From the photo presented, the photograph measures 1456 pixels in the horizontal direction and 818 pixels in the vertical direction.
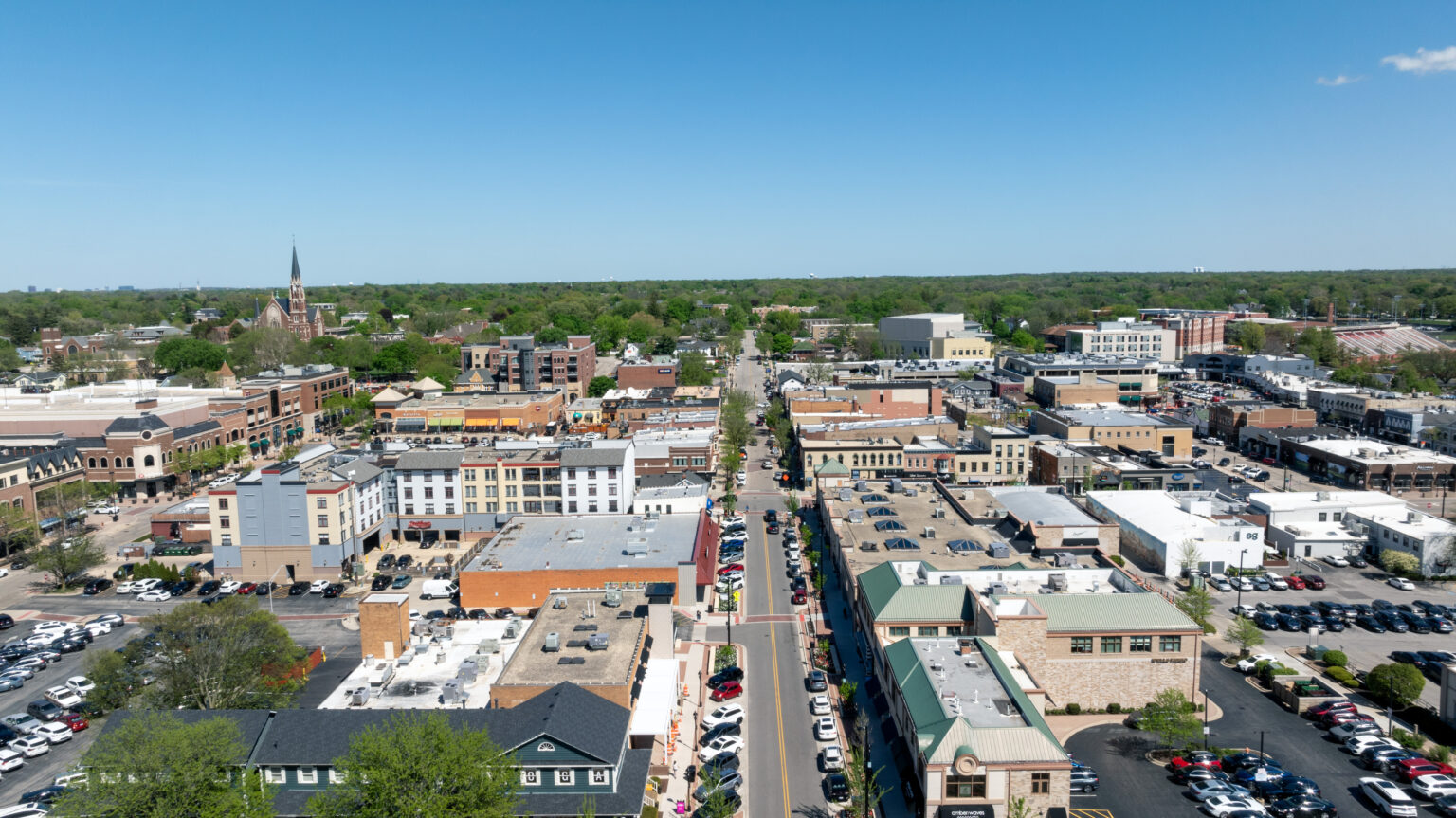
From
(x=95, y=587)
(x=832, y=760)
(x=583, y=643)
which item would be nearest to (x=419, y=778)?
(x=583, y=643)

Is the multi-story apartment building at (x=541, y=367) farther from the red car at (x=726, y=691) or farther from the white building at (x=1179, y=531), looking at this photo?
the red car at (x=726, y=691)

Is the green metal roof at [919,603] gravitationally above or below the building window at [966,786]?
above

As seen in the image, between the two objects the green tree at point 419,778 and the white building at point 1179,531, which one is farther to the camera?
the white building at point 1179,531

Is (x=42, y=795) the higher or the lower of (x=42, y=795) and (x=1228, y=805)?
the lower

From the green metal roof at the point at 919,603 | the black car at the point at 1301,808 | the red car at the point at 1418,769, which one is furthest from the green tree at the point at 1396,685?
the green metal roof at the point at 919,603

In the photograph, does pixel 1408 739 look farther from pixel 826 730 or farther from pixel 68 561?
pixel 68 561
